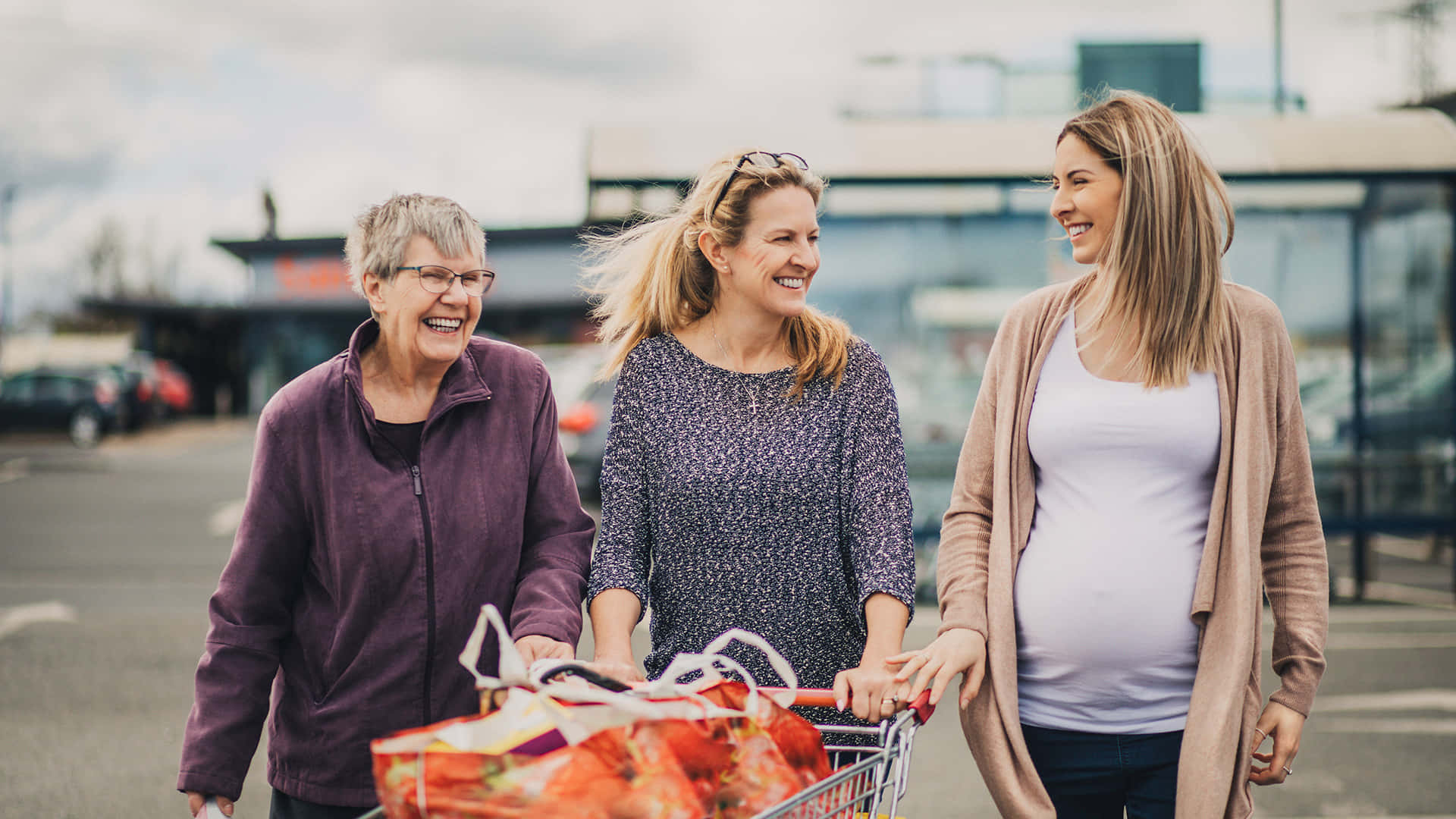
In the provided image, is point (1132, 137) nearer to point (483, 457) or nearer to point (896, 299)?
point (483, 457)

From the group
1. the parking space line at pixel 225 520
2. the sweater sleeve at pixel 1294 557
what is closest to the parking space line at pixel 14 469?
the parking space line at pixel 225 520

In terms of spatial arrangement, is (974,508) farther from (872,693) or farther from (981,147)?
(981,147)

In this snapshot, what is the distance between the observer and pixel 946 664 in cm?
206

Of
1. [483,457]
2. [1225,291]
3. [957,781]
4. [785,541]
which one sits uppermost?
[1225,291]

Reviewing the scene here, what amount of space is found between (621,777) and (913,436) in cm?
728

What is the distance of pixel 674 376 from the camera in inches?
94.3

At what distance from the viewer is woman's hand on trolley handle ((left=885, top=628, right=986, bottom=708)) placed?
2018 millimetres

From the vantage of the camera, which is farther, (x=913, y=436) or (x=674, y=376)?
(x=913, y=436)

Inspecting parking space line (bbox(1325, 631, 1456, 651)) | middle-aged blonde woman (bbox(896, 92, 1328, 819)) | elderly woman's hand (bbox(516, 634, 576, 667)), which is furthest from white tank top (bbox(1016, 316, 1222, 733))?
parking space line (bbox(1325, 631, 1456, 651))

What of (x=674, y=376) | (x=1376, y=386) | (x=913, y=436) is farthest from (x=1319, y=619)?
(x=1376, y=386)

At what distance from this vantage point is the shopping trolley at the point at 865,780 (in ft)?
5.77

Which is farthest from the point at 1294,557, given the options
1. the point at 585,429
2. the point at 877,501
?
the point at 585,429

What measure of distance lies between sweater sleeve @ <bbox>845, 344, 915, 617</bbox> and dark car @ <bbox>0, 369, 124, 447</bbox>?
85.8 feet

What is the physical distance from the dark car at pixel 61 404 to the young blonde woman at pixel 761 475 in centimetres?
2590
